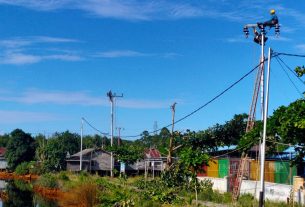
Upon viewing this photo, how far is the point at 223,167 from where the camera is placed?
3925 centimetres

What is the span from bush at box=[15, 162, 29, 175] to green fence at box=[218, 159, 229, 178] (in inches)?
1894

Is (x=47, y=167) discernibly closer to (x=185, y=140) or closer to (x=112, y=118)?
(x=112, y=118)

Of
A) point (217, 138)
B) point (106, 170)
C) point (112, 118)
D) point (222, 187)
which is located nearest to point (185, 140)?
point (217, 138)

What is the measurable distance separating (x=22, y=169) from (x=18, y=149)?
25.2 ft

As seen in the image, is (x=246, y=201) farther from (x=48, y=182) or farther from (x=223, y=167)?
(x=48, y=182)

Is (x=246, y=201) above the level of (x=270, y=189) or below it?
below

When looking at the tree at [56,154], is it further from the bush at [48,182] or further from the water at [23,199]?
the water at [23,199]

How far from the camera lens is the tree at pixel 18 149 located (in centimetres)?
8650

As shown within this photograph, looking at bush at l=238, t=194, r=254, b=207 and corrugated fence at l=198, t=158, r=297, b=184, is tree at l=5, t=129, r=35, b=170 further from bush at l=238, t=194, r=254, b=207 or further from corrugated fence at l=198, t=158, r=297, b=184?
bush at l=238, t=194, r=254, b=207

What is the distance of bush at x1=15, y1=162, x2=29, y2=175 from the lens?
79312mm

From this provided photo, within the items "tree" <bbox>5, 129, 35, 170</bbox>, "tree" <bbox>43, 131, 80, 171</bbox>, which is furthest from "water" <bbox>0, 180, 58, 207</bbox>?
"tree" <bbox>5, 129, 35, 170</bbox>

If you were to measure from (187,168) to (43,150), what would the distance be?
59.1 metres

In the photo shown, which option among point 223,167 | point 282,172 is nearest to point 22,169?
point 223,167

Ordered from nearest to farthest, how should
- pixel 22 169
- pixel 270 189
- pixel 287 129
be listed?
pixel 287 129 → pixel 270 189 → pixel 22 169
